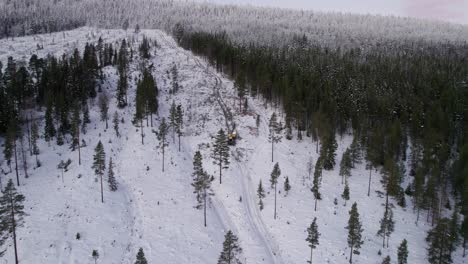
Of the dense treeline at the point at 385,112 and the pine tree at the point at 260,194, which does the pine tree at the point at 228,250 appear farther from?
the dense treeline at the point at 385,112

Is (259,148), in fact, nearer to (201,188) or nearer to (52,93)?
(201,188)

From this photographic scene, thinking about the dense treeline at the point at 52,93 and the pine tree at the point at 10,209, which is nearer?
the pine tree at the point at 10,209

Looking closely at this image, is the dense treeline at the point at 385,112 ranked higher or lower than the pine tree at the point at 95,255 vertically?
higher

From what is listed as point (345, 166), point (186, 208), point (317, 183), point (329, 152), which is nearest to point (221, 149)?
point (186, 208)

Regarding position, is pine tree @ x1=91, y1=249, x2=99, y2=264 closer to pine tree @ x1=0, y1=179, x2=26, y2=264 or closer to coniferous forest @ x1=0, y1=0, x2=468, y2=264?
coniferous forest @ x1=0, y1=0, x2=468, y2=264

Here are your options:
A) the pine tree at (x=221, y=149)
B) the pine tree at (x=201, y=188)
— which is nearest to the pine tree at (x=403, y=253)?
the pine tree at (x=201, y=188)

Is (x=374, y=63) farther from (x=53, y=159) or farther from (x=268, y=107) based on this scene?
(x=53, y=159)
